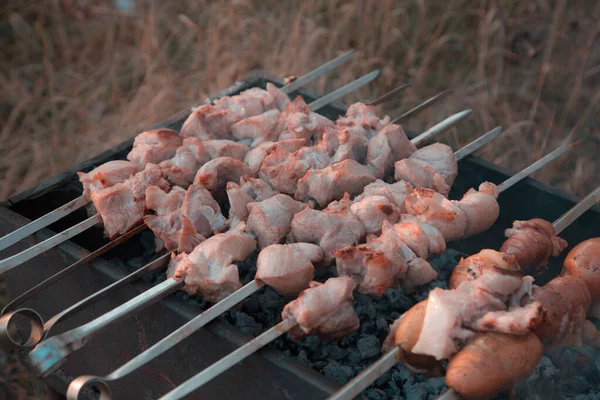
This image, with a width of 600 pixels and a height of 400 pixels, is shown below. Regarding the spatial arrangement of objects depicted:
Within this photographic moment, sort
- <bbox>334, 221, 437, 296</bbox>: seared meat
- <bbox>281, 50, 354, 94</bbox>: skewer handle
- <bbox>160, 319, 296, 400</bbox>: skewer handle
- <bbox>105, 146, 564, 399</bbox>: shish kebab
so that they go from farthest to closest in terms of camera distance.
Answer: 1. <bbox>281, 50, 354, 94</bbox>: skewer handle
2. <bbox>334, 221, 437, 296</bbox>: seared meat
3. <bbox>105, 146, 564, 399</bbox>: shish kebab
4. <bbox>160, 319, 296, 400</bbox>: skewer handle

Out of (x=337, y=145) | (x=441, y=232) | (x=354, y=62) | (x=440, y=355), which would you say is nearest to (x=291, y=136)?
(x=337, y=145)

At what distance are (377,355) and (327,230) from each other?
17.5 inches

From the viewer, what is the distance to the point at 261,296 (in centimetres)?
244

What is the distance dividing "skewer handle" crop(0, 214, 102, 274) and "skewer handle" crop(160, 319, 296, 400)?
822 millimetres

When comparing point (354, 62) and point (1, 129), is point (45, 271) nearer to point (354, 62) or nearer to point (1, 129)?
point (1, 129)

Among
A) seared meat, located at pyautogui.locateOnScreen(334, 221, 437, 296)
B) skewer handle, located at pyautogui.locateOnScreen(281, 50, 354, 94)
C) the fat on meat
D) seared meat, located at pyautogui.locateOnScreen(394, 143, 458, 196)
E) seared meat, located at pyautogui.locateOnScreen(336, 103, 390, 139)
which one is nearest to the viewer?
the fat on meat

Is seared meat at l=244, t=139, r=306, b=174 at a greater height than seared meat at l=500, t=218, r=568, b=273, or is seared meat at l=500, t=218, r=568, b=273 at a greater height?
seared meat at l=244, t=139, r=306, b=174

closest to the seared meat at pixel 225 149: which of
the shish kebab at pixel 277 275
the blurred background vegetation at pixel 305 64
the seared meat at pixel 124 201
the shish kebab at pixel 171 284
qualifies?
the seared meat at pixel 124 201

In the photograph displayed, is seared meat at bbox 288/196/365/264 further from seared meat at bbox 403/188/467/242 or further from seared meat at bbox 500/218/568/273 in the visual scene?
seared meat at bbox 500/218/568/273

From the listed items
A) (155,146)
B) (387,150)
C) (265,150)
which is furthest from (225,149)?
(387,150)

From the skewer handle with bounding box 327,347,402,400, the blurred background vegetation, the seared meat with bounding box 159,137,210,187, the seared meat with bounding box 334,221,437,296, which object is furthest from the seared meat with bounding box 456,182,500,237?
the blurred background vegetation

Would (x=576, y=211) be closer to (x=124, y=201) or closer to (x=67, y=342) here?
(x=124, y=201)

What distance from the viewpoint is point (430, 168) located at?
2.68 metres

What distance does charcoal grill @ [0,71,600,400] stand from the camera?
209 centimetres
